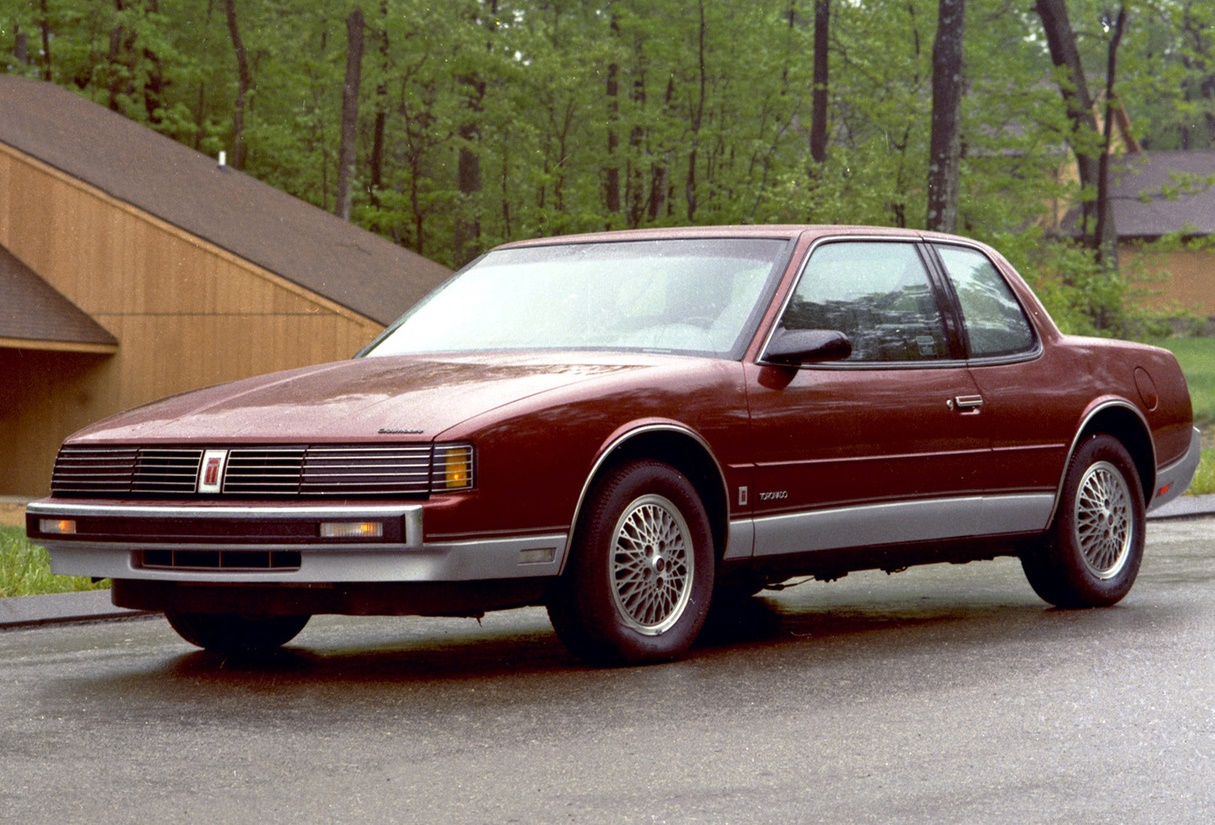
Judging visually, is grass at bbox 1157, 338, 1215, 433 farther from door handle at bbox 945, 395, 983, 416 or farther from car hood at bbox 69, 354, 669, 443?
car hood at bbox 69, 354, 669, 443

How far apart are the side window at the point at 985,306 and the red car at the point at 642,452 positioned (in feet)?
0.06

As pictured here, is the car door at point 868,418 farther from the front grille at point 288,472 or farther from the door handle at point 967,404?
the front grille at point 288,472

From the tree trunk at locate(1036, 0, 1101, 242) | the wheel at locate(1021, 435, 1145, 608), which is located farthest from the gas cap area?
the tree trunk at locate(1036, 0, 1101, 242)

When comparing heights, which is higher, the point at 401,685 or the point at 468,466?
the point at 468,466

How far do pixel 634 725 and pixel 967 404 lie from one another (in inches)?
125

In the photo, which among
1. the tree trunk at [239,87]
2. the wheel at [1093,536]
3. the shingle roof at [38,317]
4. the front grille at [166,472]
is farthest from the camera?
the tree trunk at [239,87]

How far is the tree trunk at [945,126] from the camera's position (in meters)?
25.7

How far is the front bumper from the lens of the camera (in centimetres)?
656

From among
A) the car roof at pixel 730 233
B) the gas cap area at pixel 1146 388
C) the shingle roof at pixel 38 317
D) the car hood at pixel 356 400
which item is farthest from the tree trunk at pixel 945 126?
the car hood at pixel 356 400

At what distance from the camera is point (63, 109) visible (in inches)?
1264

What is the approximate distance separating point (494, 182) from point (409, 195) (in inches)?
154

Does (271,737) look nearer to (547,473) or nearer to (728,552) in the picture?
(547,473)

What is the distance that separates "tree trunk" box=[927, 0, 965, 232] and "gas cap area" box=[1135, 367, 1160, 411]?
53.0 feet

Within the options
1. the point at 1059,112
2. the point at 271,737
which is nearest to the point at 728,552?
the point at 271,737
